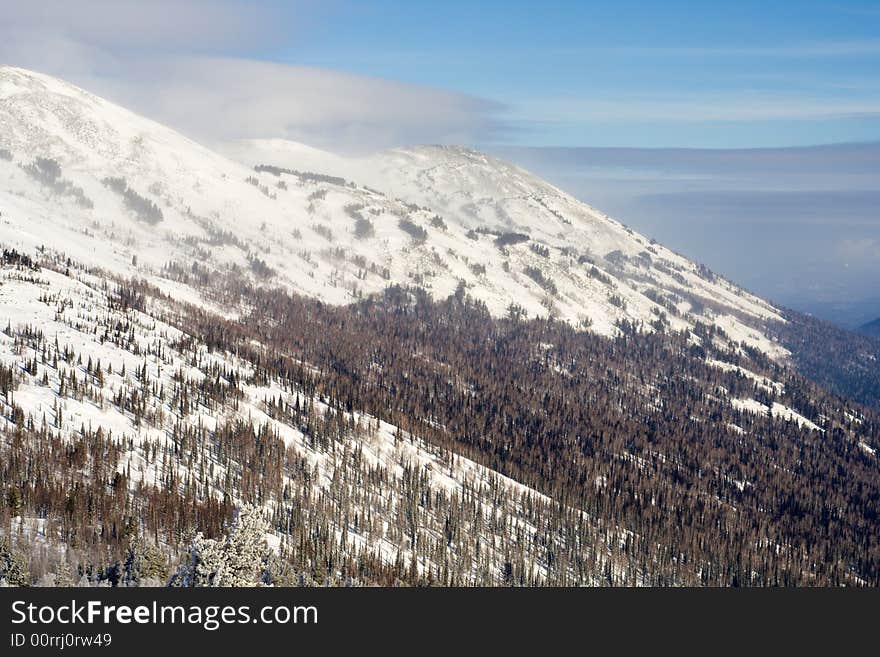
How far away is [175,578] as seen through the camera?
316 ft

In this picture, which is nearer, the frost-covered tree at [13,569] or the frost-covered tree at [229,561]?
the frost-covered tree at [229,561]

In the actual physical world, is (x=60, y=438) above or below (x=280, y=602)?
above

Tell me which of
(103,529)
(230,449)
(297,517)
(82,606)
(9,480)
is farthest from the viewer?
(230,449)

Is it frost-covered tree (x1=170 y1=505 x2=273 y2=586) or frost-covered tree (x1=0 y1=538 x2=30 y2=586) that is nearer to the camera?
frost-covered tree (x1=170 y1=505 x2=273 y2=586)

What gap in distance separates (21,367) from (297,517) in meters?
85.6

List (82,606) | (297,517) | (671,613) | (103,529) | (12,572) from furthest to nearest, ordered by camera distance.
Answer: (297,517)
(103,529)
(12,572)
(671,613)
(82,606)

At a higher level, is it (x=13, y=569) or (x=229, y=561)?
(x=229, y=561)

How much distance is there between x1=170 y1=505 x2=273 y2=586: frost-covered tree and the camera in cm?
9138

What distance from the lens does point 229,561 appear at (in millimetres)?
95000

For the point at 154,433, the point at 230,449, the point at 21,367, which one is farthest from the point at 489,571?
the point at 21,367

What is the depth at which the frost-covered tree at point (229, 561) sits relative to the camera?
91375mm

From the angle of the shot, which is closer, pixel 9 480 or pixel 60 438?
pixel 9 480

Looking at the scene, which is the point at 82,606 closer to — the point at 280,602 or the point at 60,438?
the point at 280,602

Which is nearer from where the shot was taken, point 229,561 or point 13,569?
point 13,569
